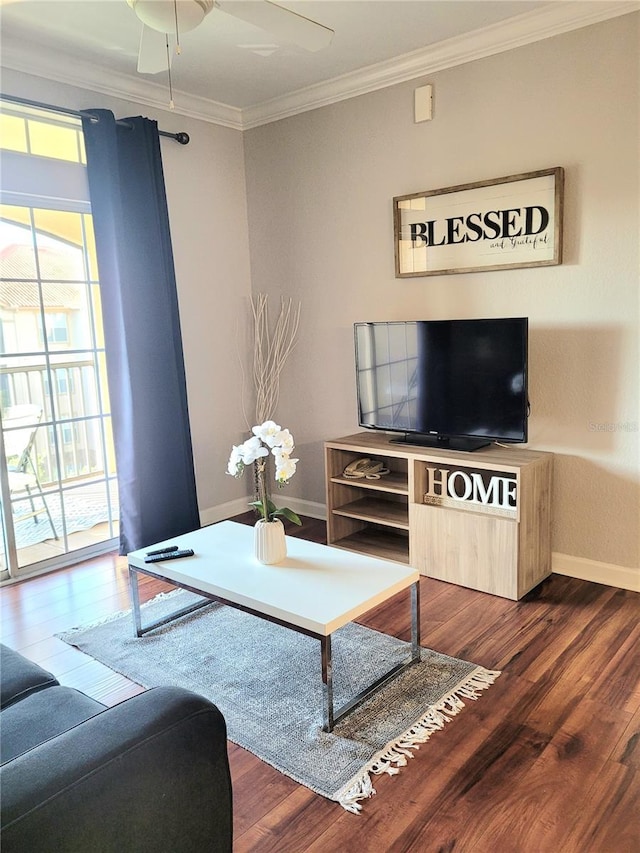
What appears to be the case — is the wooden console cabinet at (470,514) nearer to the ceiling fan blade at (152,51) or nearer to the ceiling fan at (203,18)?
the ceiling fan at (203,18)

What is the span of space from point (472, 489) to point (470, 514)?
5.3 inches

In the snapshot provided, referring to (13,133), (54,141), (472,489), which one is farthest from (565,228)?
(13,133)

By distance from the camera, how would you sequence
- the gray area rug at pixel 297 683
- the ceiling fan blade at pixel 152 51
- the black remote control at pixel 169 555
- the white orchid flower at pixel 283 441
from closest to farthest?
the gray area rug at pixel 297 683 < the ceiling fan blade at pixel 152 51 < the white orchid flower at pixel 283 441 < the black remote control at pixel 169 555

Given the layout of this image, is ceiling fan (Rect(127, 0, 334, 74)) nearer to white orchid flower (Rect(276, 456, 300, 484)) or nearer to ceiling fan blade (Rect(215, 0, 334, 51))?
ceiling fan blade (Rect(215, 0, 334, 51))

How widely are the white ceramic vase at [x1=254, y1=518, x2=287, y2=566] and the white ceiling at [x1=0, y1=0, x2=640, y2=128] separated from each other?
2.20 meters

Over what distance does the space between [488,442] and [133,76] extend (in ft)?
9.04

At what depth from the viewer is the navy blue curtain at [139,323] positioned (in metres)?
3.41

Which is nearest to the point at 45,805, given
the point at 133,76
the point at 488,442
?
the point at 488,442

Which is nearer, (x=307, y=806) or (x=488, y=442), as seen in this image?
(x=307, y=806)

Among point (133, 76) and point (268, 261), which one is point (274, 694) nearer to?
point (268, 261)

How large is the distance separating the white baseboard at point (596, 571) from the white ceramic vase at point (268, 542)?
1.54 metres

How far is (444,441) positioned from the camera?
334 centimetres

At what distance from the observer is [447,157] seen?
3.33m

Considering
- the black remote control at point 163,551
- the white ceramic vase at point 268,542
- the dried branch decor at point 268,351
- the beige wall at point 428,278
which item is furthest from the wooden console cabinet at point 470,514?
the black remote control at point 163,551
